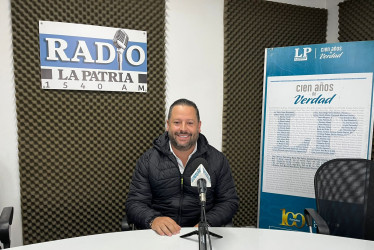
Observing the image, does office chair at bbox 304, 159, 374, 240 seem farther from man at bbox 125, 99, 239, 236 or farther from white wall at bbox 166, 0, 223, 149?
white wall at bbox 166, 0, 223, 149

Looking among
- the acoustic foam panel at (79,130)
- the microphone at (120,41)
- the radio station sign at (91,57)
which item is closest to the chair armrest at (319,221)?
the acoustic foam panel at (79,130)

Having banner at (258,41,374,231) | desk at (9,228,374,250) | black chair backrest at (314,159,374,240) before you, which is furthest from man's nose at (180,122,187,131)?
banner at (258,41,374,231)

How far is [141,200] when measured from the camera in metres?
1.93

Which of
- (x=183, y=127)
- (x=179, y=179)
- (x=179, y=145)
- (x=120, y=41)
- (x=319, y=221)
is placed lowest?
(x=319, y=221)

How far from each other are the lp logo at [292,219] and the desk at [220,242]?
1425 mm

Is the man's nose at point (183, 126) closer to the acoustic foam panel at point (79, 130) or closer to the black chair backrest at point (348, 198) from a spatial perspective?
the acoustic foam panel at point (79, 130)

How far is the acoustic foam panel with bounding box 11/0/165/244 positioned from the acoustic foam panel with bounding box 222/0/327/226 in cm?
74

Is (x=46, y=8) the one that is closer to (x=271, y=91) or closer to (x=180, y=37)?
(x=180, y=37)

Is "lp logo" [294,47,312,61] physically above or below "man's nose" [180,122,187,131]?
above

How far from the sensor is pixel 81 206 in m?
2.49

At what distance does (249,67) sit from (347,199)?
5.41 feet

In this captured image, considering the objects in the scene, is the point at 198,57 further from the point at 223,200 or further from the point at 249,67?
the point at 223,200

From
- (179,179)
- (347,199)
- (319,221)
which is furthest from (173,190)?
(347,199)

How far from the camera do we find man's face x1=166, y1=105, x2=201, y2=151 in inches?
80.4
